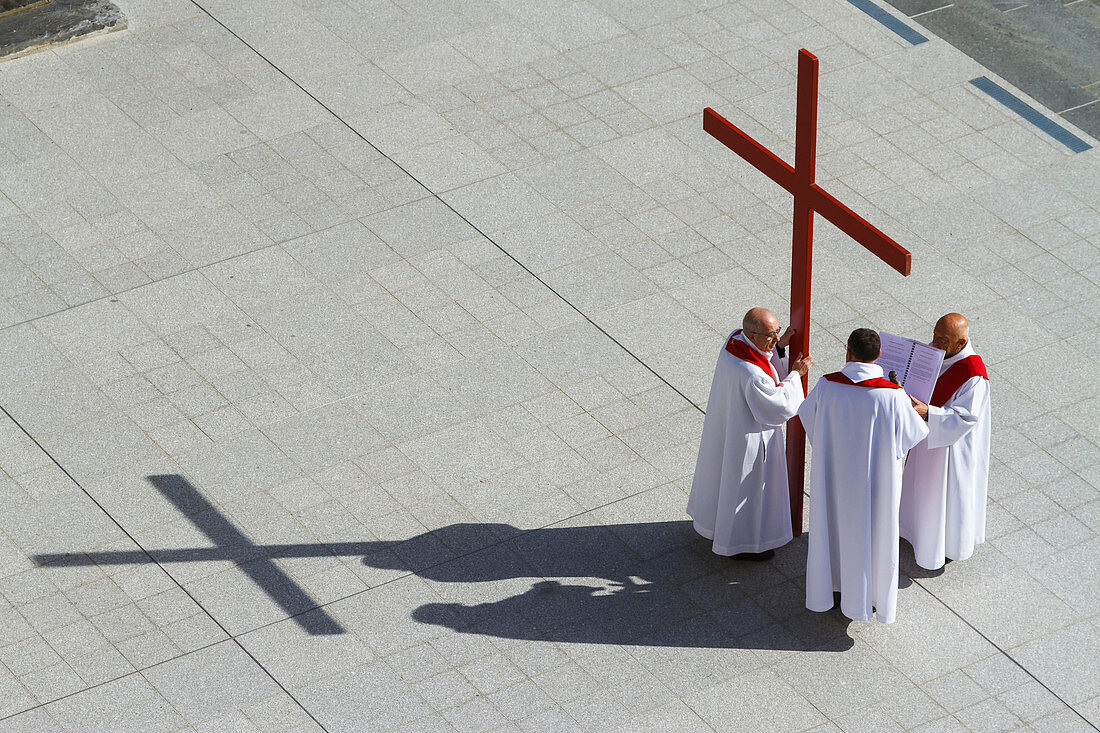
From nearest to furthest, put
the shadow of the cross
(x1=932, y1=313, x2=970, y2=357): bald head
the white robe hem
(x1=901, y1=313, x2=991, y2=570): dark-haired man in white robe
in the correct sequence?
1. (x1=901, y1=313, x2=991, y2=570): dark-haired man in white robe
2. (x1=932, y1=313, x2=970, y2=357): bald head
3. the shadow of the cross
4. the white robe hem

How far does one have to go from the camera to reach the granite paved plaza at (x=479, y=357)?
26.2 ft

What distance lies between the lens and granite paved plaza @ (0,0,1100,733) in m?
7.97

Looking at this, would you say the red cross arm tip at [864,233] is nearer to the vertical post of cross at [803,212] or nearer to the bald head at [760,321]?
the vertical post of cross at [803,212]

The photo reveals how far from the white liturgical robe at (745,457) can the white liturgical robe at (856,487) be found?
21 cm

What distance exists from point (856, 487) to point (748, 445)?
0.63 meters

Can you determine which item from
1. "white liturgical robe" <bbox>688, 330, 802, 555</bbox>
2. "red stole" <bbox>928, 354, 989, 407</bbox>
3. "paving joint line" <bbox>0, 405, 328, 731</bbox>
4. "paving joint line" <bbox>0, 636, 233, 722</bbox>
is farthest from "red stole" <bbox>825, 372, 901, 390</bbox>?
"paving joint line" <bbox>0, 636, 233, 722</bbox>

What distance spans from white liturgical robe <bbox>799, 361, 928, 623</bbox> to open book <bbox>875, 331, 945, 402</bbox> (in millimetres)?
222

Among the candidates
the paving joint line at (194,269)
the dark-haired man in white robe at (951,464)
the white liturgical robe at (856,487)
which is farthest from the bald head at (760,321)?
the paving joint line at (194,269)

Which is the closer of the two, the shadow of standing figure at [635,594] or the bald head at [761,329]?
the bald head at [761,329]

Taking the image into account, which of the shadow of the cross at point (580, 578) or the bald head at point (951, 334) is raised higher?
the bald head at point (951, 334)

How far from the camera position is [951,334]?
8062 mm

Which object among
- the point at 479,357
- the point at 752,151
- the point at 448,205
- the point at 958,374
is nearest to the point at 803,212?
the point at 752,151

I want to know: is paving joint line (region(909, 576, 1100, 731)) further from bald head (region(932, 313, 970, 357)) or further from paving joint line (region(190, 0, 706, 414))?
paving joint line (region(190, 0, 706, 414))

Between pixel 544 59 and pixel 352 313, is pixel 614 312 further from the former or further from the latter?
pixel 544 59
